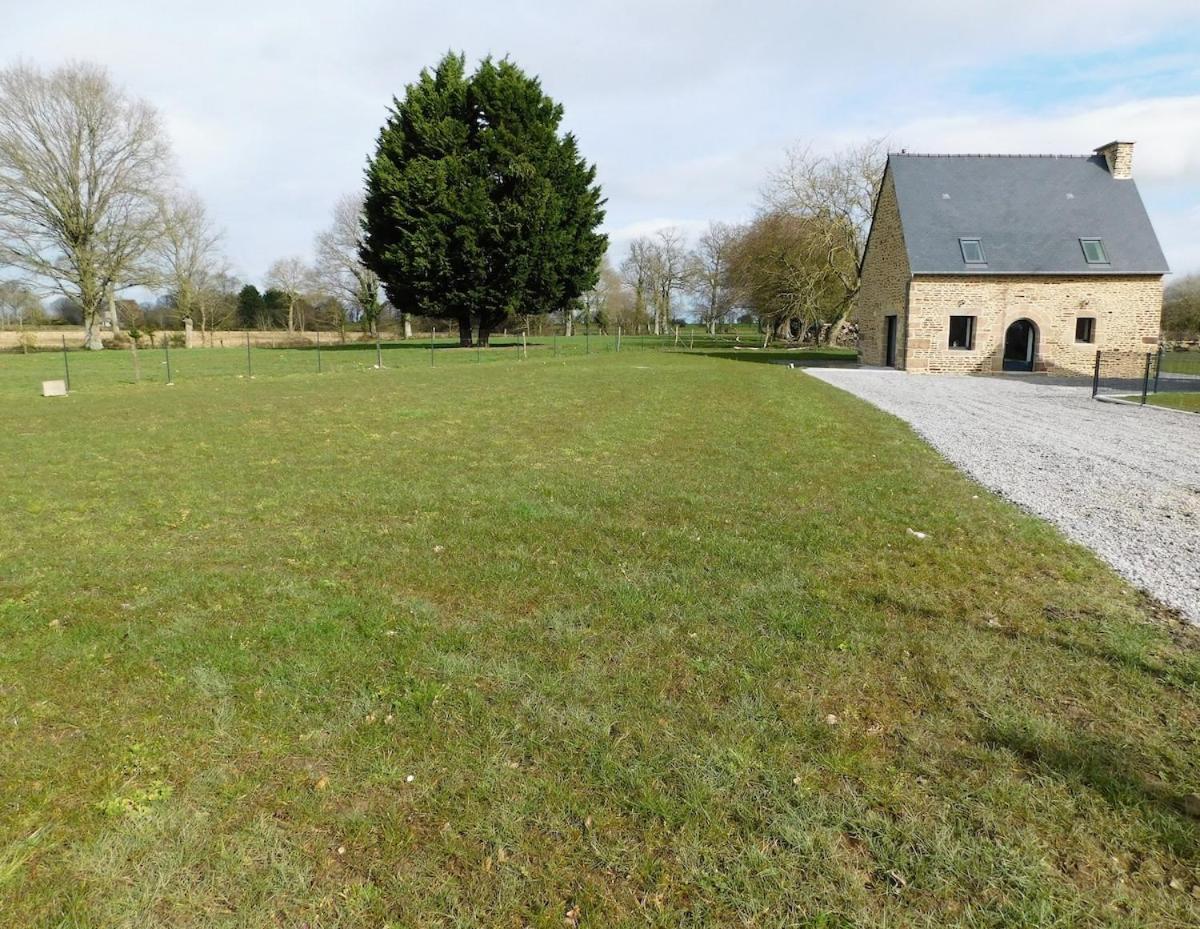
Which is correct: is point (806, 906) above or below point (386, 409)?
below

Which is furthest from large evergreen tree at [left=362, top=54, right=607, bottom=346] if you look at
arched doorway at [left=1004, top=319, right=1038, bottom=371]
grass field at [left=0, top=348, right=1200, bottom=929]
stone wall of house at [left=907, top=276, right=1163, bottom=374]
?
grass field at [left=0, top=348, right=1200, bottom=929]

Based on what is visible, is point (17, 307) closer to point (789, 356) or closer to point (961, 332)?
point (789, 356)

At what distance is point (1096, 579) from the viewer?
4512 millimetres

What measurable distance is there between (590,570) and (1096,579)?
11.3ft

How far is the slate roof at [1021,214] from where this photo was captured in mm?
26625

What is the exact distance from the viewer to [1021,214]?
91.5 feet

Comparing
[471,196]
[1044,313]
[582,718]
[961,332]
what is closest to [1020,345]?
[1044,313]

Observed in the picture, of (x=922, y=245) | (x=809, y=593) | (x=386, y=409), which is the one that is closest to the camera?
(x=809, y=593)

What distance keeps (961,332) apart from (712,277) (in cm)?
4193

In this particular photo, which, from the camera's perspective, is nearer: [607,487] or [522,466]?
[607,487]

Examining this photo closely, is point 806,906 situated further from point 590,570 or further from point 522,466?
point 522,466

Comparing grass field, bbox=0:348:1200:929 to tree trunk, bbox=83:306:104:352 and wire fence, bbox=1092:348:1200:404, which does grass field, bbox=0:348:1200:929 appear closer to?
wire fence, bbox=1092:348:1200:404

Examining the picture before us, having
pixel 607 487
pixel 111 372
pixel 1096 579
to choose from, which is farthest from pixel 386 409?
pixel 111 372

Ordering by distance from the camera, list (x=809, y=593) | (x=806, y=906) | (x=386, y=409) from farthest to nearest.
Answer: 1. (x=386, y=409)
2. (x=809, y=593)
3. (x=806, y=906)
